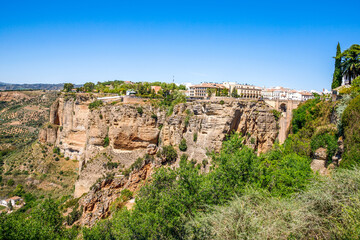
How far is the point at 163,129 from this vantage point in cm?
3103

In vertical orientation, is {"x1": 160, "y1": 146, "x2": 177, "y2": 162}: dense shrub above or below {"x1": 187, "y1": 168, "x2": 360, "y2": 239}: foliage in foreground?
below

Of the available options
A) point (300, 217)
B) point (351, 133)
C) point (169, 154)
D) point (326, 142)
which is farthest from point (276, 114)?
point (300, 217)

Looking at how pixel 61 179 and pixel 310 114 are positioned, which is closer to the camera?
pixel 310 114

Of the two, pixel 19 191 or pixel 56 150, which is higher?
pixel 56 150

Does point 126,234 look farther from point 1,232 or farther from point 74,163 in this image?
point 74,163

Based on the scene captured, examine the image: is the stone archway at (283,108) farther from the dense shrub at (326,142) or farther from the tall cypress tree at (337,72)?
the dense shrub at (326,142)

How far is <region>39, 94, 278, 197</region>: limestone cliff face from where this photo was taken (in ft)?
89.1

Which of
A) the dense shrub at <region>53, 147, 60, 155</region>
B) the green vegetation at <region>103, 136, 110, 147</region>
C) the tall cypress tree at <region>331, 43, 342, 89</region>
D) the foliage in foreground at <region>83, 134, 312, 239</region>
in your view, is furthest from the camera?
the dense shrub at <region>53, 147, 60, 155</region>

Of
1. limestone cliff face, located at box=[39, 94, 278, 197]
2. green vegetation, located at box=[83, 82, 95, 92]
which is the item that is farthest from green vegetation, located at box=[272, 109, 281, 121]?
green vegetation, located at box=[83, 82, 95, 92]

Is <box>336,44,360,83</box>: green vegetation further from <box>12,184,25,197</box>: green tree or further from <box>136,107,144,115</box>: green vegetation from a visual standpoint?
<box>12,184,25,197</box>: green tree

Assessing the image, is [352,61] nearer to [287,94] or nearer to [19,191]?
[287,94]

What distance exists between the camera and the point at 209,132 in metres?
27.1

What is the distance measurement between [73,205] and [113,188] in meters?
4.87

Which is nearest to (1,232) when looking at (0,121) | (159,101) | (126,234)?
(126,234)
